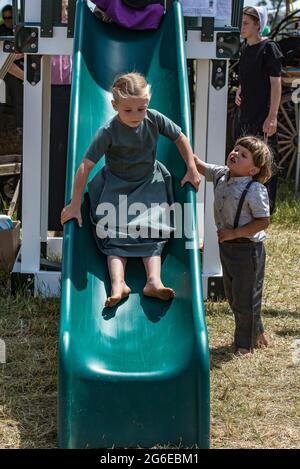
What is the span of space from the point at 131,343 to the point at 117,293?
28 cm

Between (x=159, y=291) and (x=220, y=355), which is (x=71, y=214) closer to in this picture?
(x=159, y=291)

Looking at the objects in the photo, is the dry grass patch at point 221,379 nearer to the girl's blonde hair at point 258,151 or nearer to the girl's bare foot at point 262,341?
the girl's bare foot at point 262,341

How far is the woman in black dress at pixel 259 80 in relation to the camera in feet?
19.7

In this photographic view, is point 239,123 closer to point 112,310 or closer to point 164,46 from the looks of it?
point 164,46

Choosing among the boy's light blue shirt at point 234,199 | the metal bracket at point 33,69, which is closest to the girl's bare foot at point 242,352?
the boy's light blue shirt at point 234,199

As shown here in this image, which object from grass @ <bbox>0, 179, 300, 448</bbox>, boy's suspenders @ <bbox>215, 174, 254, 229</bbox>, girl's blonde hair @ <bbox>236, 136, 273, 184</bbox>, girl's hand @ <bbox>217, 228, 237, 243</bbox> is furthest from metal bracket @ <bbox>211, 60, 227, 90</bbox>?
grass @ <bbox>0, 179, 300, 448</bbox>

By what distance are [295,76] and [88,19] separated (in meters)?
4.83

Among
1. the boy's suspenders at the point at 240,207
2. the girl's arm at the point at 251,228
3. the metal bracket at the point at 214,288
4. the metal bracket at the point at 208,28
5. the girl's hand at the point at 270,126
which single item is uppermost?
the metal bracket at the point at 208,28

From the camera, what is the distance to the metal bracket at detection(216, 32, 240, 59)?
17.1ft

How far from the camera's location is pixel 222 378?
420 centimetres

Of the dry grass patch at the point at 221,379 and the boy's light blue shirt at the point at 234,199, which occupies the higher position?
the boy's light blue shirt at the point at 234,199

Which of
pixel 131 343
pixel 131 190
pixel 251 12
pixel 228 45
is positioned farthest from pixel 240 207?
pixel 251 12

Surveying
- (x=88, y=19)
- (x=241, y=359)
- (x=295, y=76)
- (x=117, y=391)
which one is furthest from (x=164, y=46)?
(x=295, y=76)

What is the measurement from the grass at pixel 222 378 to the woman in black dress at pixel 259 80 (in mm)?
1152
